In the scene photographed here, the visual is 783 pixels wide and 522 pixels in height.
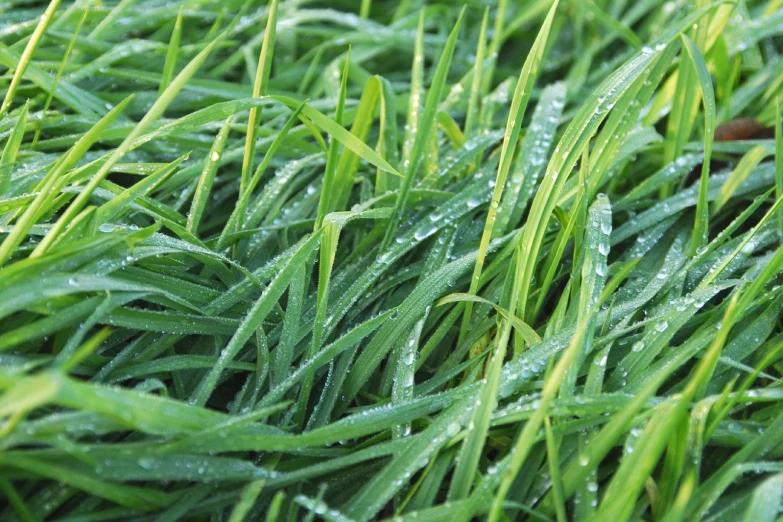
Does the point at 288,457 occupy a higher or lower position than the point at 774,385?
lower

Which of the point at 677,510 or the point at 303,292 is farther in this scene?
the point at 303,292

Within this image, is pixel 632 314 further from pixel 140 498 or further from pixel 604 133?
pixel 140 498

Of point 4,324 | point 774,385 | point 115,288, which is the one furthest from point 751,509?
point 4,324

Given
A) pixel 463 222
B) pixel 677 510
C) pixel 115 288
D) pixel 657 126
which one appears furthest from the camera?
pixel 657 126

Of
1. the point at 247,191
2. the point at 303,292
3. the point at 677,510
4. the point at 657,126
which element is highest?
the point at 657,126

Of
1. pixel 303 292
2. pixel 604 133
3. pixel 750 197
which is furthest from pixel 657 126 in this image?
pixel 303 292

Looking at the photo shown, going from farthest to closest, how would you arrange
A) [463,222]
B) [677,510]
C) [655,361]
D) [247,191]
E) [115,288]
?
1. [463,222]
2. [247,191]
3. [655,361]
4. [115,288]
5. [677,510]
